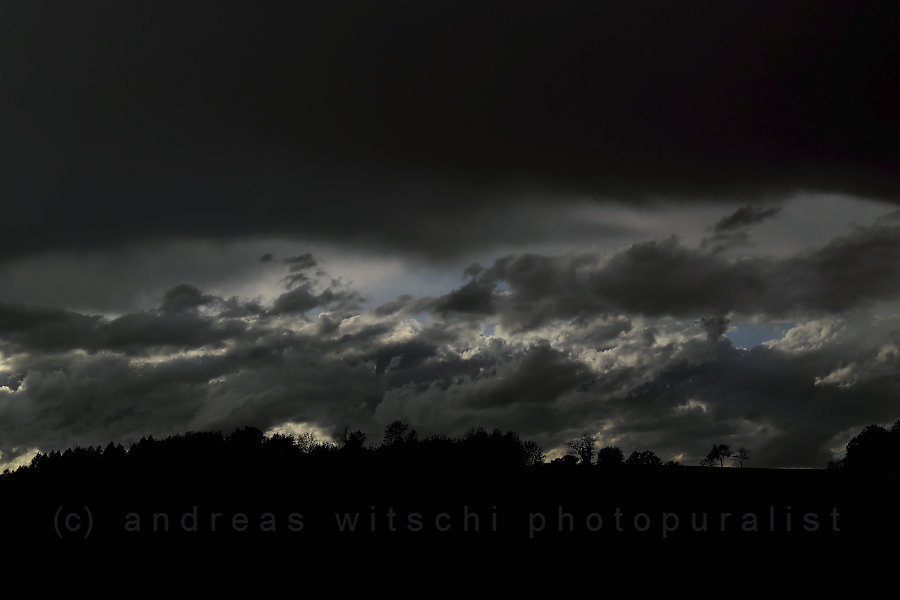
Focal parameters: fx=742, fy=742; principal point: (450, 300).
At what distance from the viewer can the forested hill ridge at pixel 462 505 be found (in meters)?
53.9

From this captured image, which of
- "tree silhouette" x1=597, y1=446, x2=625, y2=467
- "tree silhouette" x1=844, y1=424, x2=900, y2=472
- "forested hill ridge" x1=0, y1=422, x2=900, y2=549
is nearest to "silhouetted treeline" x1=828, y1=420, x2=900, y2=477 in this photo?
"tree silhouette" x1=844, y1=424, x2=900, y2=472

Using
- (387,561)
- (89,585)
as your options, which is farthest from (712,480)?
(89,585)

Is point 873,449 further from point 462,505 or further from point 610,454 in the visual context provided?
point 462,505

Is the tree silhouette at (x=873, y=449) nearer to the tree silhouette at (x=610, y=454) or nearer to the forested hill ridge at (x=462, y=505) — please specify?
the tree silhouette at (x=610, y=454)

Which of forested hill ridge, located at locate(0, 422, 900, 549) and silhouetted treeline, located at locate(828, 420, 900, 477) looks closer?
forested hill ridge, located at locate(0, 422, 900, 549)

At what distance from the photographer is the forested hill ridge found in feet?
177

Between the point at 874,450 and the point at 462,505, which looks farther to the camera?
the point at 874,450

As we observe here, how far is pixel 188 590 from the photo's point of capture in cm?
5278

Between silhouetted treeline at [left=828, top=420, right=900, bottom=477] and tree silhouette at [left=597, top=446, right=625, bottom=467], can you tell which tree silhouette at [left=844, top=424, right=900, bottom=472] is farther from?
tree silhouette at [left=597, top=446, right=625, bottom=467]

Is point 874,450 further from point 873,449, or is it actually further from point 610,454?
point 610,454

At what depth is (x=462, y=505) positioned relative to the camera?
5966 cm

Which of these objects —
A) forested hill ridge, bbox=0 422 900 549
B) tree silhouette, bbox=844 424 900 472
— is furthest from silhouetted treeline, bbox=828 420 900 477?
forested hill ridge, bbox=0 422 900 549

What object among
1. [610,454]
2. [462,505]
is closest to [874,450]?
[610,454]

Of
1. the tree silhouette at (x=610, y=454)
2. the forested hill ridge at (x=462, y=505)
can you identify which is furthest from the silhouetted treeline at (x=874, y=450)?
the forested hill ridge at (x=462, y=505)
